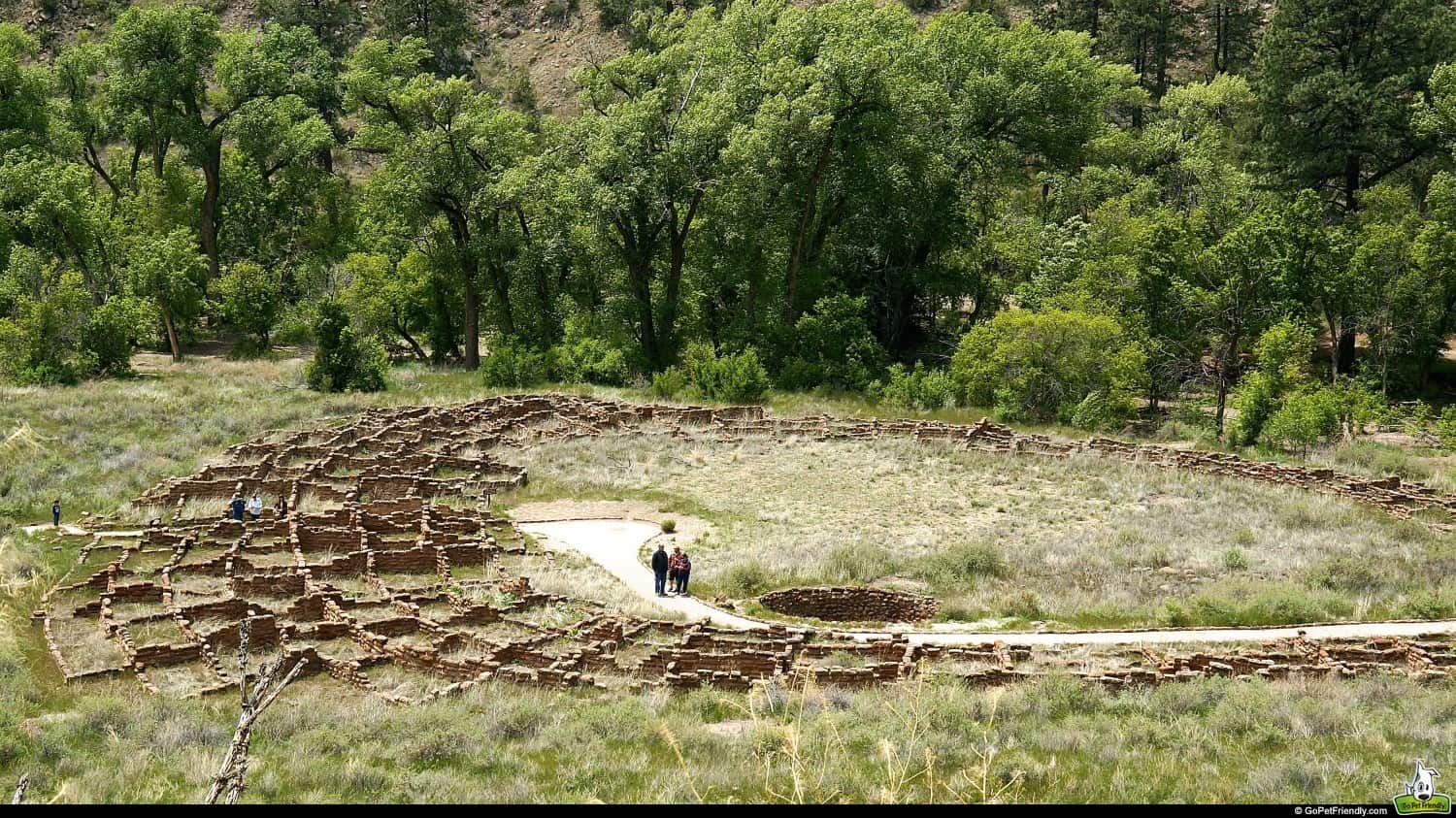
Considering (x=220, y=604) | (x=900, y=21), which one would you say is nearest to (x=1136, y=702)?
(x=220, y=604)

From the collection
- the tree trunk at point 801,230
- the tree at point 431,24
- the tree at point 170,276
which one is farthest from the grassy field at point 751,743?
the tree at point 431,24

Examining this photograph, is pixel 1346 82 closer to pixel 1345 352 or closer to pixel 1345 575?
pixel 1345 352

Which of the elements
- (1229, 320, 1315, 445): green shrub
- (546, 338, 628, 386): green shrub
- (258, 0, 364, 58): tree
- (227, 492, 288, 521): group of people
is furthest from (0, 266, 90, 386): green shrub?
(258, 0, 364, 58): tree

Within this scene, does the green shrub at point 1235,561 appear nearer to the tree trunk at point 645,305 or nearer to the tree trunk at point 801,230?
the tree trunk at point 801,230

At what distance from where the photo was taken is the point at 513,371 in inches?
1933

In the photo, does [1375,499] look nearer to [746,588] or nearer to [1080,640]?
[1080,640]

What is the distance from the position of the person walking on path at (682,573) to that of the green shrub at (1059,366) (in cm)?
2110

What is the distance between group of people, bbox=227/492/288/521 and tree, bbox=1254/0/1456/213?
40065 mm

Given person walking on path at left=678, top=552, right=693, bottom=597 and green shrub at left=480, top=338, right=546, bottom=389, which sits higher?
green shrub at left=480, top=338, right=546, bottom=389

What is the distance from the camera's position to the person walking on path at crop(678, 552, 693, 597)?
24.5 m

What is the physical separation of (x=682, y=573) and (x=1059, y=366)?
74.2ft

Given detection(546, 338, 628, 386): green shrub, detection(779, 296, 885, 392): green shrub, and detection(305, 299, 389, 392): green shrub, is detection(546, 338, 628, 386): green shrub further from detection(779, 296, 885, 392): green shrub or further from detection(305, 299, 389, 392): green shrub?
detection(305, 299, 389, 392): green shrub

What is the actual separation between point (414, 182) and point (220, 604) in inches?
1214

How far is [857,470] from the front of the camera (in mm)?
36531
